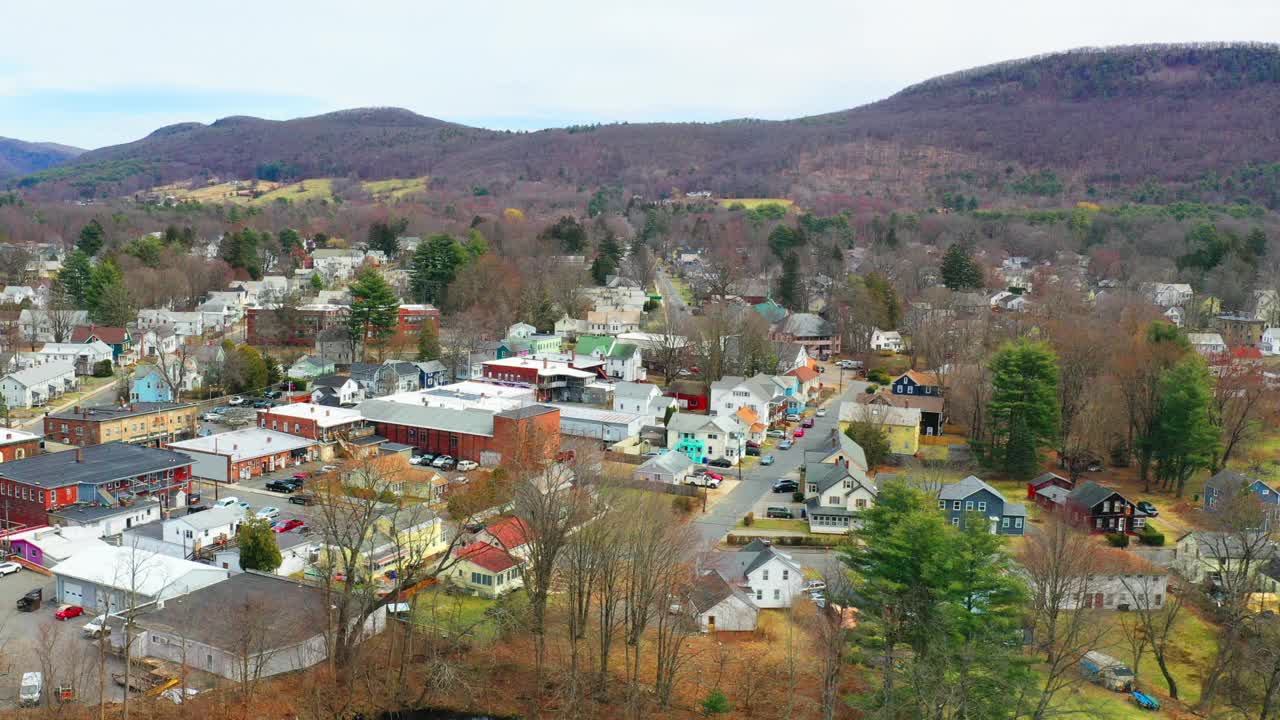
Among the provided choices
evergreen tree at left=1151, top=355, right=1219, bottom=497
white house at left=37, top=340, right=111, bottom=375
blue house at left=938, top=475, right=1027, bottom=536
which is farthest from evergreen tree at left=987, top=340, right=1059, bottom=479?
white house at left=37, top=340, right=111, bottom=375

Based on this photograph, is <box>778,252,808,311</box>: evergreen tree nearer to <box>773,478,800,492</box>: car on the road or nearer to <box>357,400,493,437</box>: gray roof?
<box>357,400,493,437</box>: gray roof

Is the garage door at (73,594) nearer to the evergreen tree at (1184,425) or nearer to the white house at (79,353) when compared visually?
the white house at (79,353)

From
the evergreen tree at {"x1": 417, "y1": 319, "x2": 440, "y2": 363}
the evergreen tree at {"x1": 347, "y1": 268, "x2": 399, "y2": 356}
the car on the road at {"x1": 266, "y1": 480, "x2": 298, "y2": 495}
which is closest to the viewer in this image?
the car on the road at {"x1": 266, "y1": 480, "x2": 298, "y2": 495}

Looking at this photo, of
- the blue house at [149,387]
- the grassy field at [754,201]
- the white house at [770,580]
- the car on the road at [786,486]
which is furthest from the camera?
the grassy field at [754,201]

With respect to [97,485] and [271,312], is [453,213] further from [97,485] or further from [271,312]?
[97,485]

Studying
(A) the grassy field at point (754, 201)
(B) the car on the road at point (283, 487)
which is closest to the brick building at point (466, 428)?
(B) the car on the road at point (283, 487)

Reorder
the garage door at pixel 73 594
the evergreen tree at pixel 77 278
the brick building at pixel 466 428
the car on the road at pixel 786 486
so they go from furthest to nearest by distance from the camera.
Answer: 1. the evergreen tree at pixel 77 278
2. the brick building at pixel 466 428
3. the car on the road at pixel 786 486
4. the garage door at pixel 73 594
